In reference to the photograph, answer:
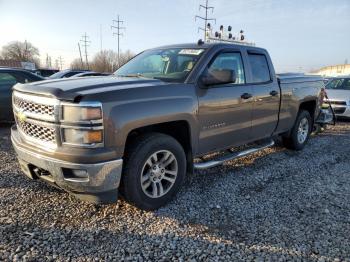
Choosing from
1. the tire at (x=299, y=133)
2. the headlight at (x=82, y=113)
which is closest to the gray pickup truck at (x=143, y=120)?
the headlight at (x=82, y=113)

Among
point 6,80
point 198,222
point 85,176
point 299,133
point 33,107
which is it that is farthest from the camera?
point 6,80

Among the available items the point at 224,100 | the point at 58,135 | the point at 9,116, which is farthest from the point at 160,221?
the point at 9,116

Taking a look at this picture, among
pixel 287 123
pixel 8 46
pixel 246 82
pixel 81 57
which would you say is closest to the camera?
pixel 246 82

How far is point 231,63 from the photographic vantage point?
15.9ft

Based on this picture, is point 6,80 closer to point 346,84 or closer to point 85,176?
point 85,176

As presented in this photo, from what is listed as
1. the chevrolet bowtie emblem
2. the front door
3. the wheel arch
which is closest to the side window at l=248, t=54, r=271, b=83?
the front door

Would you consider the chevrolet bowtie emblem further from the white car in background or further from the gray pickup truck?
the white car in background

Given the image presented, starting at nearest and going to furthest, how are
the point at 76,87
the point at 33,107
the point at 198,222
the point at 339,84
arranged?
the point at 76,87 < the point at 33,107 < the point at 198,222 < the point at 339,84

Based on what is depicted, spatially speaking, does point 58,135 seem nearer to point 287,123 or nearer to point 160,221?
point 160,221

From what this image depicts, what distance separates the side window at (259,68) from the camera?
5.19 metres

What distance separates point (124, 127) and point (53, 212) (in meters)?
1.31

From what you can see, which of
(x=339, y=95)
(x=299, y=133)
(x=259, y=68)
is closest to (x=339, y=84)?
(x=339, y=95)

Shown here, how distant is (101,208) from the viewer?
385cm

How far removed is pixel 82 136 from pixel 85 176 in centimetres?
40
